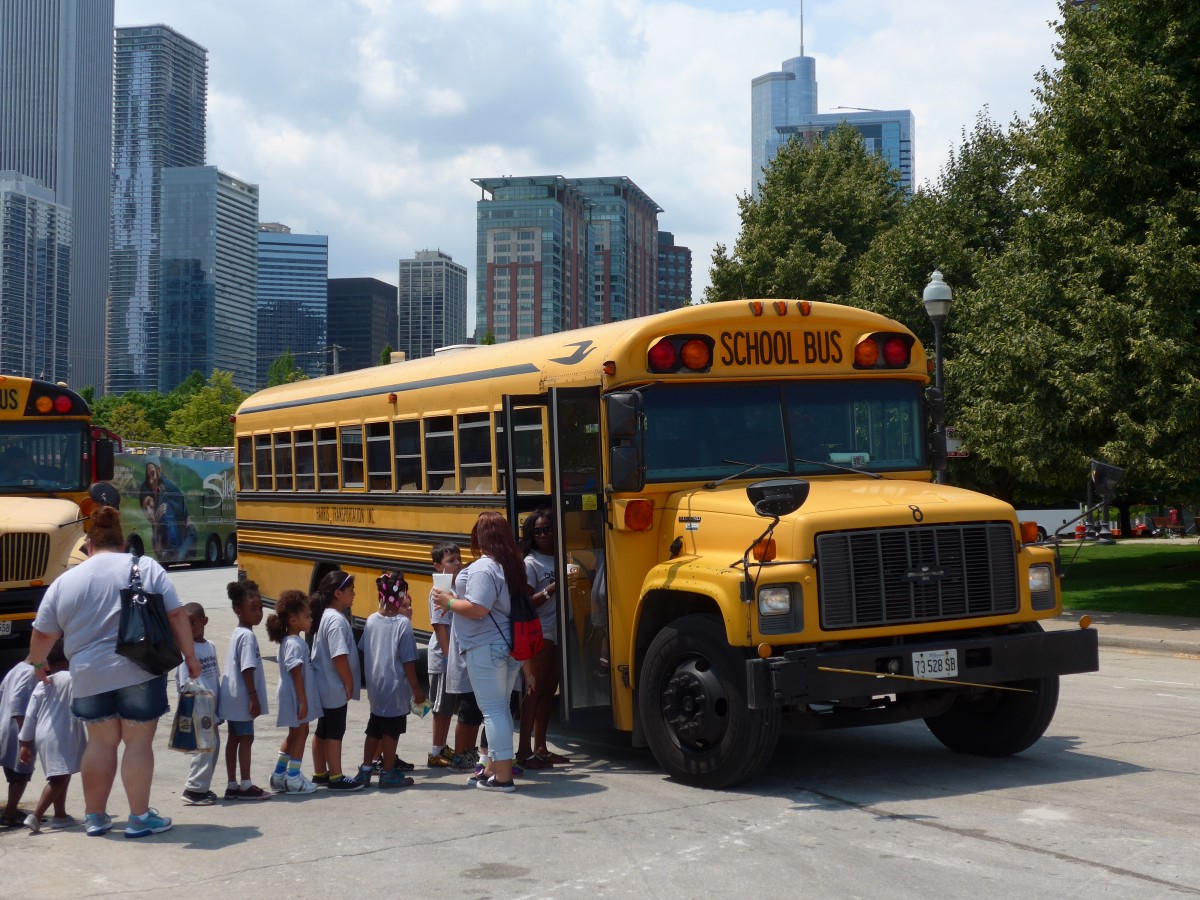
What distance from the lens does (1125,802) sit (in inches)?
283

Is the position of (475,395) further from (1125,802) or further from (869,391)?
(1125,802)

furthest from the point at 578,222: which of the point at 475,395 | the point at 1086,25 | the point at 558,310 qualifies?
the point at 475,395

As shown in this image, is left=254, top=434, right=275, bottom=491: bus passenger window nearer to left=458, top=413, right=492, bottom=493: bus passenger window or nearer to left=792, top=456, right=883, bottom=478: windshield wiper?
left=458, top=413, right=492, bottom=493: bus passenger window

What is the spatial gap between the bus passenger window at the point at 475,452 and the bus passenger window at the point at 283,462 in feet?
13.0

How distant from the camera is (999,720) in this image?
8.40 m

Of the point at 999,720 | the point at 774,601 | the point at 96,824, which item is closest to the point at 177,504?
the point at 96,824

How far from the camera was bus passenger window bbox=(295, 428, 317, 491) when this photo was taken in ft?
44.4

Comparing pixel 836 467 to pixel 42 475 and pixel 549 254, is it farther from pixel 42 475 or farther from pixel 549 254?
pixel 549 254

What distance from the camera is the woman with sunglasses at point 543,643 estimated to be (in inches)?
337

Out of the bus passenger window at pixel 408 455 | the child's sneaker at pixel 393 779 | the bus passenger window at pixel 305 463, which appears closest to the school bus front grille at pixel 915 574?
the child's sneaker at pixel 393 779

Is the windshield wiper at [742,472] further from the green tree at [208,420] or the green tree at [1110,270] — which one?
the green tree at [208,420]

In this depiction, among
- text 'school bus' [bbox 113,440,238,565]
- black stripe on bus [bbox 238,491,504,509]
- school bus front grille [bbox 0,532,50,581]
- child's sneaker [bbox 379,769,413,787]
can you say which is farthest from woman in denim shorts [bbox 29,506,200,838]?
text 'school bus' [bbox 113,440,238,565]

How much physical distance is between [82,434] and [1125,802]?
11650 millimetres

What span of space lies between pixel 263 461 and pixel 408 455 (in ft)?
13.1
